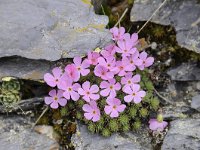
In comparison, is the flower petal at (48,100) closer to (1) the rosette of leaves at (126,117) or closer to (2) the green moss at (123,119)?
(1) the rosette of leaves at (126,117)

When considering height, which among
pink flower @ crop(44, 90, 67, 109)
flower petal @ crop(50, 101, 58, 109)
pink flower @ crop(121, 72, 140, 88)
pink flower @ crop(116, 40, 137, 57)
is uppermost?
pink flower @ crop(116, 40, 137, 57)

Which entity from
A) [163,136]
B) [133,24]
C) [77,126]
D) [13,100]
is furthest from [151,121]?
[13,100]

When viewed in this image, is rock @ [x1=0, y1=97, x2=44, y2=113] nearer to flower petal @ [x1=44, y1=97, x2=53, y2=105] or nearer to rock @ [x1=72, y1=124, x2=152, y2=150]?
flower petal @ [x1=44, y1=97, x2=53, y2=105]

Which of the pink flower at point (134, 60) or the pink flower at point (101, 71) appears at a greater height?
the pink flower at point (134, 60)

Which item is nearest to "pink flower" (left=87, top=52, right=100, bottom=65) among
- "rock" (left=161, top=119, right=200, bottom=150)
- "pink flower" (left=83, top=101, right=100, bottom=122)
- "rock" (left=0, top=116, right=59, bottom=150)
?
"pink flower" (left=83, top=101, right=100, bottom=122)

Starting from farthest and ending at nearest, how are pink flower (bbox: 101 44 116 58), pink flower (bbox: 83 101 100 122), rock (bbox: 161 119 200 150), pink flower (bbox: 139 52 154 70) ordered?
pink flower (bbox: 139 52 154 70)
pink flower (bbox: 101 44 116 58)
pink flower (bbox: 83 101 100 122)
rock (bbox: 161 119 200 150)

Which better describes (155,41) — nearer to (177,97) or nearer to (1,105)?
(177,97)

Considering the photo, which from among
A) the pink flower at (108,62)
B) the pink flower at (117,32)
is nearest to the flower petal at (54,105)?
the pink flower at (108,62)
